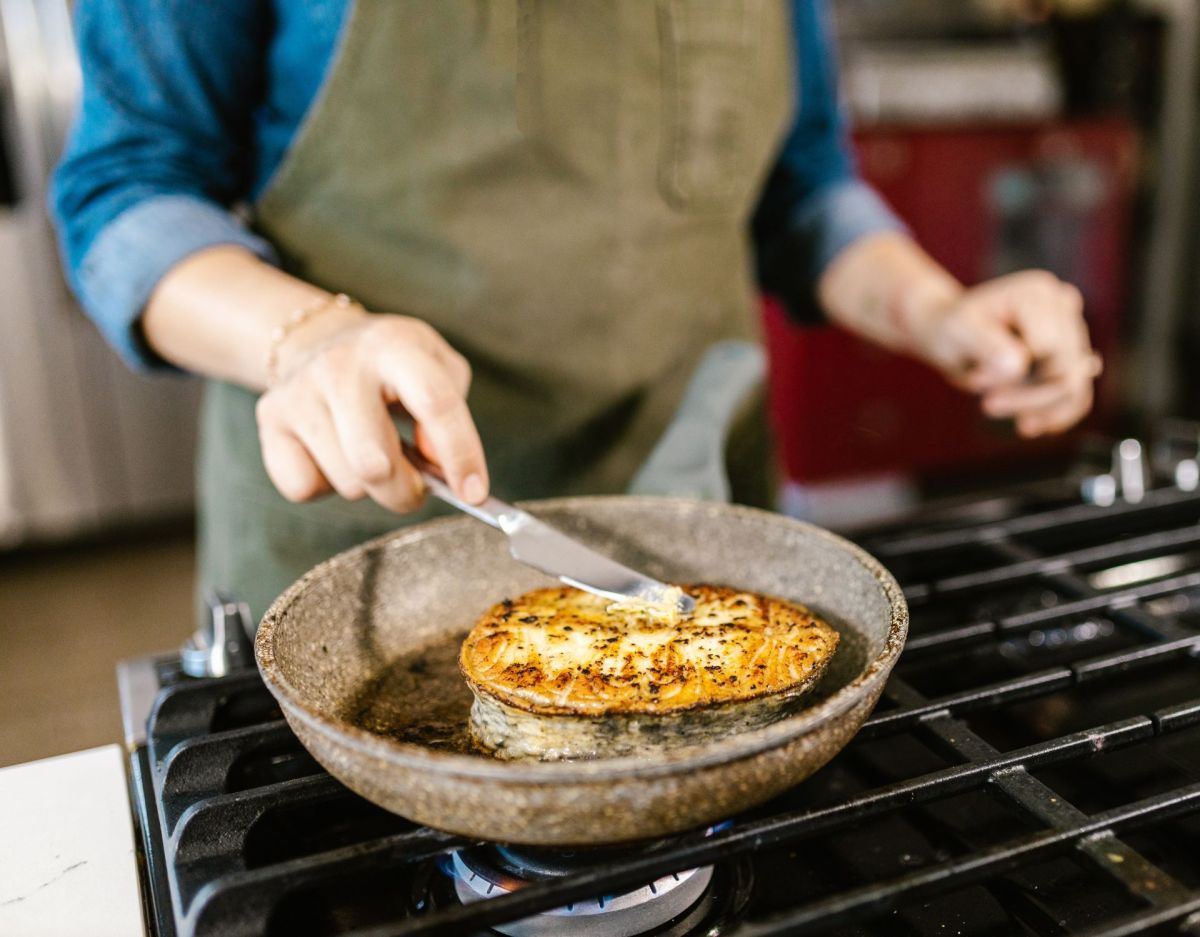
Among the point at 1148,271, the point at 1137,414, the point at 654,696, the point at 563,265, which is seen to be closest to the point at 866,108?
the point at 1148,271

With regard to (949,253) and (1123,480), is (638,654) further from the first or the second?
(949,253)

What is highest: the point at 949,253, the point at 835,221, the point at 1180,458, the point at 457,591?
the point at 835,221

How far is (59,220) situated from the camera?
0.94m

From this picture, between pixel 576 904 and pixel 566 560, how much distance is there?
0.81 feet

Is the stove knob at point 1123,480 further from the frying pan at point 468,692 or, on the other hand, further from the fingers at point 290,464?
the fingers at point 290,464

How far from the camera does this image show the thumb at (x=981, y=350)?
3.34 feet

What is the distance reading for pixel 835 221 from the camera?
1318 millimetres

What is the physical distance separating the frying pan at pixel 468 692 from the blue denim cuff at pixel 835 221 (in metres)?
0.63

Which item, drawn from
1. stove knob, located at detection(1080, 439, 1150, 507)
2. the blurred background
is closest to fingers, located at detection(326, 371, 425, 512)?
stove knob, located at detection(1080, 439, 1150, 507)

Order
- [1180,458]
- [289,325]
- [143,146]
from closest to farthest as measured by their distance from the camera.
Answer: [289,325] → [143,146] → [1180,458]

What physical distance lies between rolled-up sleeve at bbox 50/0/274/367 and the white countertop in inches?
15.4

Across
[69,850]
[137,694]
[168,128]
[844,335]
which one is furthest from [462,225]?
[844,335]

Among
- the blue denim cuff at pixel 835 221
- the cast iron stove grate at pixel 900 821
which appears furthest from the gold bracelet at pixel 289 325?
the blue denim cuff at pixel 835 221

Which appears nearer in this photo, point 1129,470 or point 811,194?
point 1129,470
